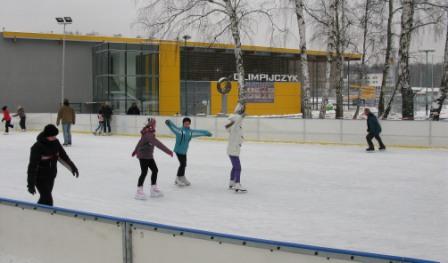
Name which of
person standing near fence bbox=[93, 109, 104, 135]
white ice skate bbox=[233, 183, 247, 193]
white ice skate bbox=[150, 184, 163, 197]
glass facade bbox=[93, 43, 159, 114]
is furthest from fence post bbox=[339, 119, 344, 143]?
glass facade bbox=[93, 43, 159, 114]

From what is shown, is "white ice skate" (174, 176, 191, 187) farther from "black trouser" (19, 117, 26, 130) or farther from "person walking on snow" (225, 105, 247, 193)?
"black trouser" (19, 117, 26, 130)

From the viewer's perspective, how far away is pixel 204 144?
17.2 metres

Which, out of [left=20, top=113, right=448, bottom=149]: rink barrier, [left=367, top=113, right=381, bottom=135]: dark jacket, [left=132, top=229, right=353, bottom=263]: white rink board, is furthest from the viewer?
[left=20, top=113, right=448, bottom=149]: rink barrier

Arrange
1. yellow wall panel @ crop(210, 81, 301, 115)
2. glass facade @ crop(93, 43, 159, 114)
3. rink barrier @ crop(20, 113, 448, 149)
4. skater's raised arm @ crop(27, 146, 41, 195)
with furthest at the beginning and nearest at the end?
yellow wall panel @ crop(210, 81, 301, 115)
glass facade @ crop(93, 43, 159, 114)
rink barrier @ crop(20, 113, 448, 149)
skater's raised arm @ crop(27, 146, 41, 195)

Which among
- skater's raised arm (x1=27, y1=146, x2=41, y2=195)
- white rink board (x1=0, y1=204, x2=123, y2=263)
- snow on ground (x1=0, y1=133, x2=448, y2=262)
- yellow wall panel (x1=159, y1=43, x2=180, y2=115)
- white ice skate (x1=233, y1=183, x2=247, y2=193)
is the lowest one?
snow on ground (x1=0, y1=133, x2=448, y2=262)

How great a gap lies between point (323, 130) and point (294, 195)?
8733 mm

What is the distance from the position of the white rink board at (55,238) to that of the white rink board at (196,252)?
0.19 metres

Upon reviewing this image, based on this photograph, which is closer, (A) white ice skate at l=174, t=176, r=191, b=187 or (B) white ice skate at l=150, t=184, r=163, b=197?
(B) white ice skate at l=150, t=184, r=163, b=197

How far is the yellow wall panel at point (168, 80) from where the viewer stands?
109 feet

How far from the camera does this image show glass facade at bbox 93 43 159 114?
3053 centimetres

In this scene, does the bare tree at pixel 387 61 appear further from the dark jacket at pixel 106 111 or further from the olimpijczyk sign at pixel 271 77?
the olimpijczyk sign at pixel 271 77

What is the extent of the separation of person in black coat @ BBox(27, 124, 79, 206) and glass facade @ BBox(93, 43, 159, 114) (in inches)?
943

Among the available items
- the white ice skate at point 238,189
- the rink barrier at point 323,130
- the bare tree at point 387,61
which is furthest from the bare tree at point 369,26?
the white ice skate at point 238,189

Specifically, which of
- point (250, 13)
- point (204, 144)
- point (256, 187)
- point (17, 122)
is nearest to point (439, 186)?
point (256, 187)
